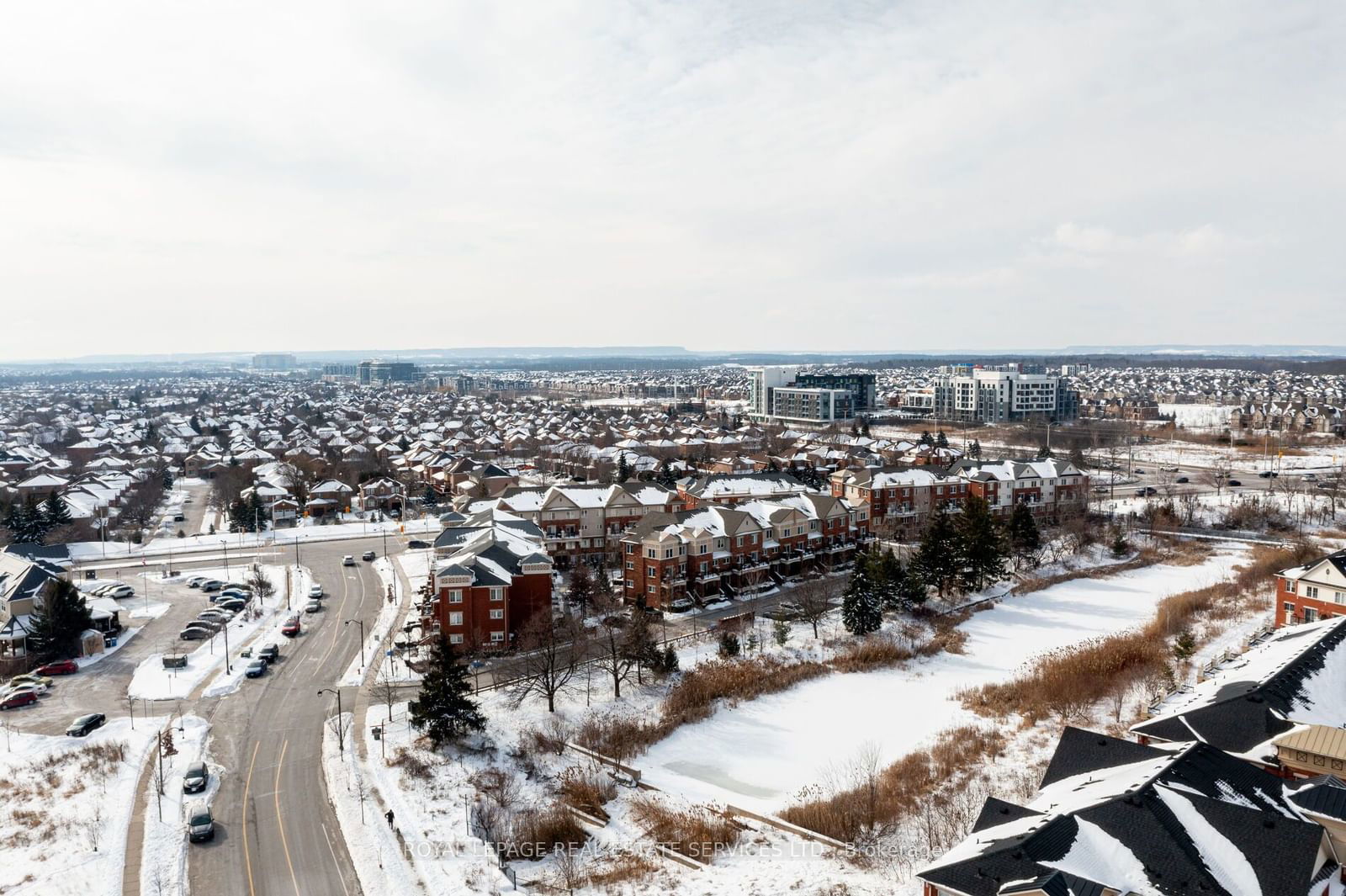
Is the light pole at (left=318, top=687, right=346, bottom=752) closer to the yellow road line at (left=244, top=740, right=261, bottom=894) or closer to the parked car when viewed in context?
the yellow road line at (left=244, top=740, right=261, bottom=894)

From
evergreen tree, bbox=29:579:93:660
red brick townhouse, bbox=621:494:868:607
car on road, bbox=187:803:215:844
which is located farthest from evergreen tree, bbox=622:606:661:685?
evergreen tree, bbox=29:579:93:660

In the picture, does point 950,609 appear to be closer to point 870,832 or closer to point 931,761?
point 931,761

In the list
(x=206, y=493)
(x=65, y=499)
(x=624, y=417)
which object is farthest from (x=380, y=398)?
(x=65, y=499)

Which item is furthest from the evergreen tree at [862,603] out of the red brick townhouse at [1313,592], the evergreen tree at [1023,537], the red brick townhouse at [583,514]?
the red brick townhouse at [1313,592]

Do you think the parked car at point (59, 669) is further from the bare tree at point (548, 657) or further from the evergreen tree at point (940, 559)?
the evergreen tree at point (940, 559)

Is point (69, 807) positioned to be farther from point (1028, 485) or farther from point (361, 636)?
point (1028, 485)

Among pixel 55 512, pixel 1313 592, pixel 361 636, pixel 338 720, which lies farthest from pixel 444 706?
pixel 55 512
